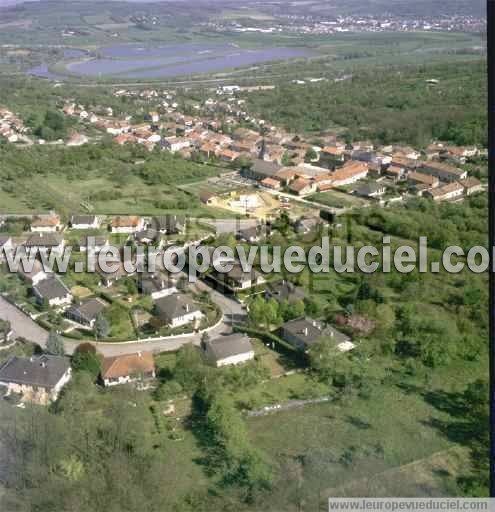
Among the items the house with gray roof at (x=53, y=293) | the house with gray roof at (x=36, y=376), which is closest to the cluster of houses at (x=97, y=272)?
the house with gray roof at (x=53, y=293)

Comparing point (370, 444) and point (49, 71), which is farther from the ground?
point (49, 71)

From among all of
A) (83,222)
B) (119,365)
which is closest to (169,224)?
(83,222)

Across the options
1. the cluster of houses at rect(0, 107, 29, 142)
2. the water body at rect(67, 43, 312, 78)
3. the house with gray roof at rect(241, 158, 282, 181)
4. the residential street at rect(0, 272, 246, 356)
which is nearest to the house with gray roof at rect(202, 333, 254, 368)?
the residential street at rect(0, 272, 246, 356)

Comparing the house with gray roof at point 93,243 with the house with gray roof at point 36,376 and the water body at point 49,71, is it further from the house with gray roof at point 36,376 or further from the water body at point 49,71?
the water body at point 49,71

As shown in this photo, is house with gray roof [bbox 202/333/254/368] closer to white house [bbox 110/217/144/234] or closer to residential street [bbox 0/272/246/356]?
residential street [bbox 0/272/246/356]

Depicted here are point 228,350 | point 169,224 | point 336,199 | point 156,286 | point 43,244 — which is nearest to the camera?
point 228,350

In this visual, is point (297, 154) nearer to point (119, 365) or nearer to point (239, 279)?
point (239, 279)
